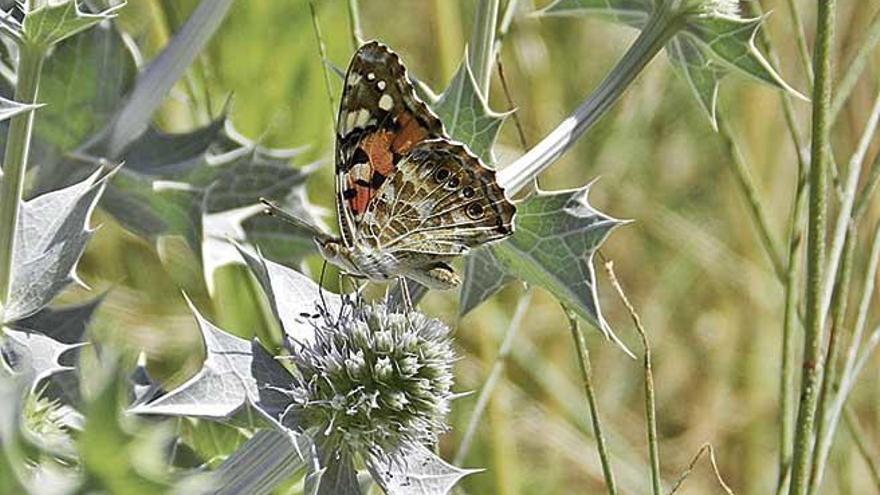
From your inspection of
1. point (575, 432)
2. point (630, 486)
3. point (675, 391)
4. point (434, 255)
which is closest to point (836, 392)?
point (434, 255)

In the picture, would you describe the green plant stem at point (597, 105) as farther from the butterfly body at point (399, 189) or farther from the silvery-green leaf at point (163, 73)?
the silvery-green leaf at point (163, 73)

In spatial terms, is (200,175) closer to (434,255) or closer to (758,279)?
(434,255)

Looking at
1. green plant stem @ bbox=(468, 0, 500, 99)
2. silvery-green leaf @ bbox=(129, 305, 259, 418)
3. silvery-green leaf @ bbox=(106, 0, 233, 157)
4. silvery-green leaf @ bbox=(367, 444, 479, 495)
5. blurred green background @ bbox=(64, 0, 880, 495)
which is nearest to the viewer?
silvery-green leaf @ bbox=(129, 305, 259, 418)

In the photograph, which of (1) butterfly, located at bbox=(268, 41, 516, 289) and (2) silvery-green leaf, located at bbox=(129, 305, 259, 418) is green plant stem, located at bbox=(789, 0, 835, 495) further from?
(2) silvery-green leaf, located at bbox=(129, 305, 259, 418)

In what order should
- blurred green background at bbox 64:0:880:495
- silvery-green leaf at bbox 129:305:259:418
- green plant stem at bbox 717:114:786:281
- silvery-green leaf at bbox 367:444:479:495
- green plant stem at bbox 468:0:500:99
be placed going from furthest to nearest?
blurred green background at bbox 64:0:880:495 → green plant stem at bbox 717:114:786:281 → green plant stem at bbox 468:0:500:99 → silvery-green leaf at bbox 367:444:479:495 → silvery-green leaf at bbox 129:305:259:418

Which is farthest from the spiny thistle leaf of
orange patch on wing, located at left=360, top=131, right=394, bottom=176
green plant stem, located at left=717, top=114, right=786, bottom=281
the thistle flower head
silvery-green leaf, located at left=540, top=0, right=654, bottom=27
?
the thistle flower head

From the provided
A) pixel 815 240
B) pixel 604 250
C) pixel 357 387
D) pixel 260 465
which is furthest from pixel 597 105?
pixel 604 250
